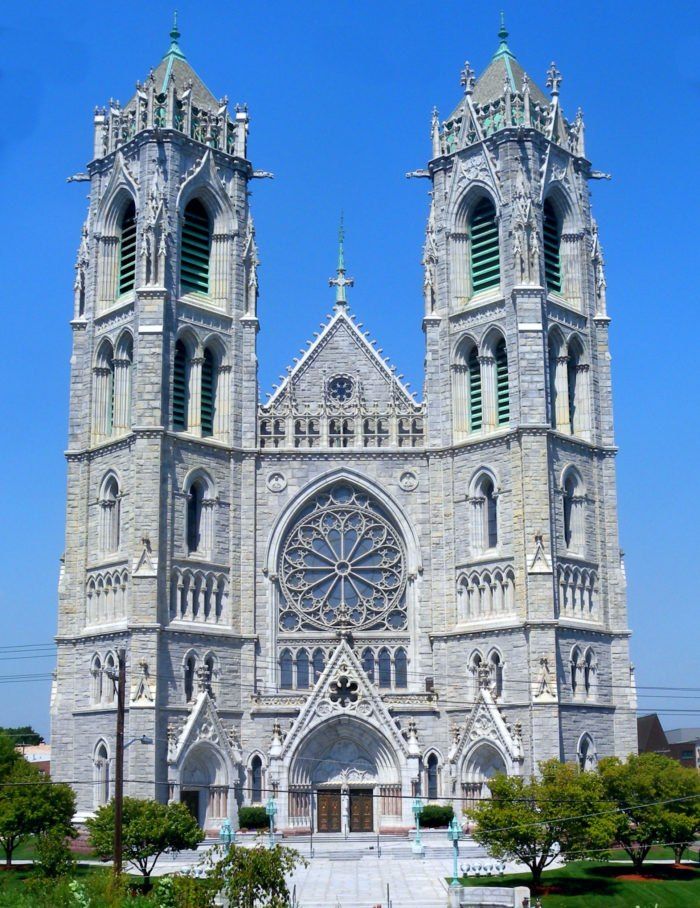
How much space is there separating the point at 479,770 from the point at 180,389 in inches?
789

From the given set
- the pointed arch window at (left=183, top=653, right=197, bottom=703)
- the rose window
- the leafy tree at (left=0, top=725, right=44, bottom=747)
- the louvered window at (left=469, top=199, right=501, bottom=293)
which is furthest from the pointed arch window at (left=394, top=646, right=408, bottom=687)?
the leafy tree at (left=0, top=725, right=44, bottom=747)

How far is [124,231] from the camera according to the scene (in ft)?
204

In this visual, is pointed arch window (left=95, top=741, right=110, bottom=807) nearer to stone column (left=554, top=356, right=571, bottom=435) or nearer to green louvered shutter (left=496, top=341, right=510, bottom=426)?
green louvered shutter (left=496, top=341, right=510, bottom=426)

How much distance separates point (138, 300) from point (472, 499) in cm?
1624

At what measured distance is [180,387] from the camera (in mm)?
59594

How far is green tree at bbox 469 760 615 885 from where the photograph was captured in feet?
146

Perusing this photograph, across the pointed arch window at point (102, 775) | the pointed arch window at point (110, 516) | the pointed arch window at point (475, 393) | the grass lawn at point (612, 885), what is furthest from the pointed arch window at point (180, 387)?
the grass lawn at point (612, 885)

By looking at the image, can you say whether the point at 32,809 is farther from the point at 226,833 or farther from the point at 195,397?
the point at 195,397

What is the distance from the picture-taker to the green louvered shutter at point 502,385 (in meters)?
59.2

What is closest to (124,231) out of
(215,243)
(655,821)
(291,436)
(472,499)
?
(215,243)

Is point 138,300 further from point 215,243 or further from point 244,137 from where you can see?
point 244,137

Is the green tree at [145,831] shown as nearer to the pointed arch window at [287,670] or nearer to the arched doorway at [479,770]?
the pointed arch window at [287,670]

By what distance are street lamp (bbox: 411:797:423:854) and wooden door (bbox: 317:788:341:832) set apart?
3257 mm

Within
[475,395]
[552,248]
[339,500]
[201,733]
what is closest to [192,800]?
[201,733]
